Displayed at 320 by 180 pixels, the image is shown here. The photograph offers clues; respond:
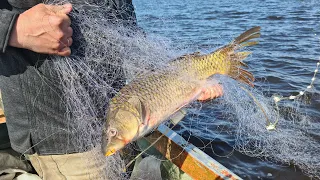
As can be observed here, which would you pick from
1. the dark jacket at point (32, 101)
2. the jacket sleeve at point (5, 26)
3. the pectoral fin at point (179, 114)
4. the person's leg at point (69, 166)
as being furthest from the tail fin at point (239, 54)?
the jacket sleeve at point (5, 26)

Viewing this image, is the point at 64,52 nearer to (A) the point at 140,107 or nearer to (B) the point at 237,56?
(A) the point at 140,107

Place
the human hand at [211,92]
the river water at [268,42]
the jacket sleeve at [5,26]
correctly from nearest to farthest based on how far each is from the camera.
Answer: the jacket sleeve at [5,26], the human hand at [211,92], the river water at [268,42]

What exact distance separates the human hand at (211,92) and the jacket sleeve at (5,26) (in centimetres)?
132

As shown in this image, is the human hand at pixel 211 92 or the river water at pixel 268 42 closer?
the human hand at pixel 211 92

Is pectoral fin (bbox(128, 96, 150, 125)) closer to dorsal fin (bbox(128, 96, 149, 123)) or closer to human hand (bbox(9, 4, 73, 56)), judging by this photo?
dorsal fin (bbox(128, 96, 149, 123))

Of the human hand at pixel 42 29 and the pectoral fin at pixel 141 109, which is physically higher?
the human hand at pixel 42 29

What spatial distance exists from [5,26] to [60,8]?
310mm

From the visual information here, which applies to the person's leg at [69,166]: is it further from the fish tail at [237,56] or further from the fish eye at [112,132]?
the fish tail at [237,56]

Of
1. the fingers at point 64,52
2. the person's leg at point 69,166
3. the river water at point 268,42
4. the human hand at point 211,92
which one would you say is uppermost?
the fingers at point 64,52

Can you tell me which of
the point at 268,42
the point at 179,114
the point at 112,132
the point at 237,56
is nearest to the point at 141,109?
the point at 112,132

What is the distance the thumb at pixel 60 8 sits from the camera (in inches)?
73.8

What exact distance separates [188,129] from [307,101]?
9.29 feet

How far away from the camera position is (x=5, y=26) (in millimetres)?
1788

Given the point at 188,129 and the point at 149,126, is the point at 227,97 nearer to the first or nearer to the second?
the point at 149,126
